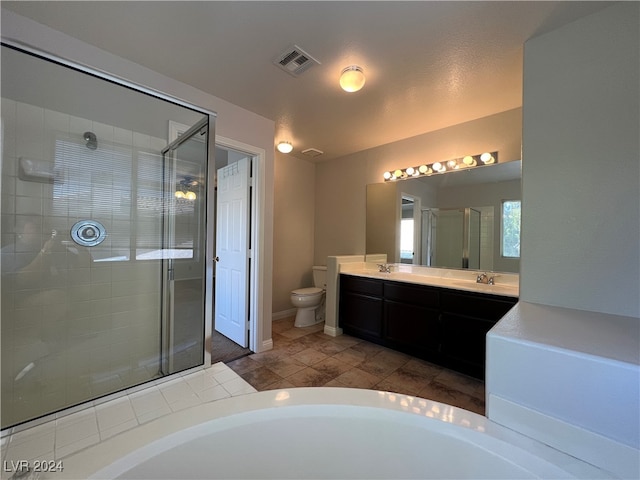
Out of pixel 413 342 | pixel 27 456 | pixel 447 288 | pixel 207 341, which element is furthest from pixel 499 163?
pixel 27 456

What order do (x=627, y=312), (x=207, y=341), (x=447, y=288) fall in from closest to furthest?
(x=627, y=312)
(x=207, y=341)
(x=447, y=288)

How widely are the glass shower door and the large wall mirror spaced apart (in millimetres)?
2136

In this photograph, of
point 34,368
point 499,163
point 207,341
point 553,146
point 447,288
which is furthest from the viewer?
point 499,163

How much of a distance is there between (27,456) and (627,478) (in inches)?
76.0

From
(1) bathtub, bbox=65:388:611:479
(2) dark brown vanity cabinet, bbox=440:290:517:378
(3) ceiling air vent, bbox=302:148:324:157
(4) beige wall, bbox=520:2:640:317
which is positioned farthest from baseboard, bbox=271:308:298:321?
(4) beige wall, bbox=520:2:640:317

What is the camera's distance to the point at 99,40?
155 cm

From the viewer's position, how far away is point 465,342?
210cm

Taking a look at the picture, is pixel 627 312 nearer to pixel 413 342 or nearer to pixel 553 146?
pixel 553 146

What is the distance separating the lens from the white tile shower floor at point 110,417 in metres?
0.97

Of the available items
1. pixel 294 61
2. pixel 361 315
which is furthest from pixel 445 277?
pixel 294 61

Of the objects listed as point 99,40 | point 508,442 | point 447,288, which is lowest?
point 508,442

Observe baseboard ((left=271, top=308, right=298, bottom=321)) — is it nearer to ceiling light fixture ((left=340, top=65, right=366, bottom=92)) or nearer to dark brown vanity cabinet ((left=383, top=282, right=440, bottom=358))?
dark brown vanity cabinet ((left=383, top=282, right=440, bottom=358))

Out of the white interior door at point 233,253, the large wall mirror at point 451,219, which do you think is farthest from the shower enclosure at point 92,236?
the large wall mirror at point 451,219

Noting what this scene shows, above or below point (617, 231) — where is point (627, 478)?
below
